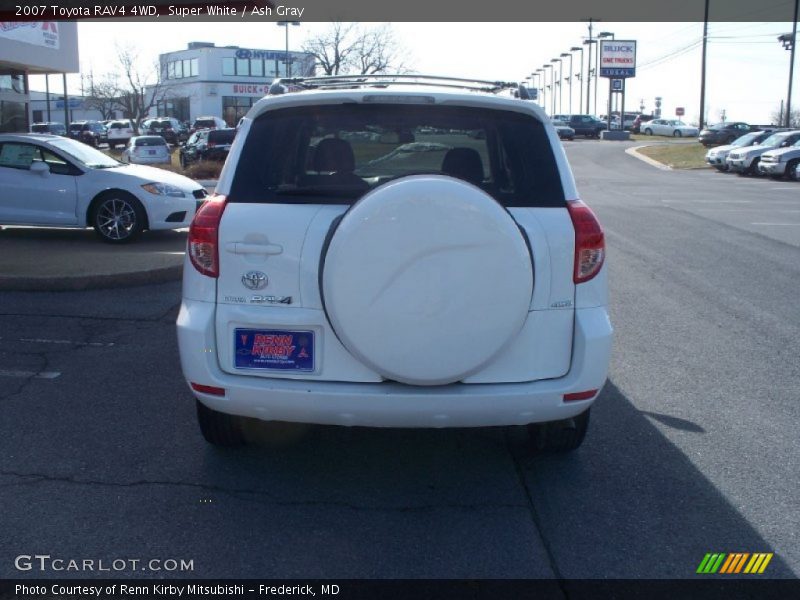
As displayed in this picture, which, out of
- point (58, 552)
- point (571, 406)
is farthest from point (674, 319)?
point (58, 552)

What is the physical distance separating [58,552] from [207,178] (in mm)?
26016

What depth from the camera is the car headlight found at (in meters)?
12.6

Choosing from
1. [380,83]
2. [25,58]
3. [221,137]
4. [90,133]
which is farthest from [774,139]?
[90,133]

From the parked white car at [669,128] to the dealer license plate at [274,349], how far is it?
2919 inches

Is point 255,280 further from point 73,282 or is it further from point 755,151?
point 755,151

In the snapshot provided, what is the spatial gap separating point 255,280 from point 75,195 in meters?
9.23

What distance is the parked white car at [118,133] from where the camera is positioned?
5462cm

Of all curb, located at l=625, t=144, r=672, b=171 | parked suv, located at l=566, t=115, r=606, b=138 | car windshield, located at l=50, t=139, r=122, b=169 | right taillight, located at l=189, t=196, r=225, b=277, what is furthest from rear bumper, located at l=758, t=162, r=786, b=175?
Answer: parked suv, located at l=566, t=115, r=606, b=138

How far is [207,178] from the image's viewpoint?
95.1 feet

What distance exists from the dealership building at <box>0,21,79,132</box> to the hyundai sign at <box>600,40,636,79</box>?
194 feet

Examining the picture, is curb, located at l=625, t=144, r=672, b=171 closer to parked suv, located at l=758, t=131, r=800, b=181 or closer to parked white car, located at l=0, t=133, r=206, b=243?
parked suv, located at l=758, t=131, r=800, b=181

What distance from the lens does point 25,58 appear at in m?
22.2
